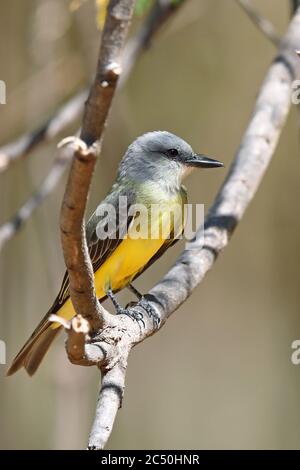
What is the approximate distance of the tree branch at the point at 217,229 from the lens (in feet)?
6.73

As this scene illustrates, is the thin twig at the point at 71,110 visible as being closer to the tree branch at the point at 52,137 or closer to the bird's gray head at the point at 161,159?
the tree branch at the point at 52,137

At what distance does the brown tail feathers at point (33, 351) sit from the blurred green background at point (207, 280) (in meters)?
2.07

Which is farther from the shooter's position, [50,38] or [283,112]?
[50,38]

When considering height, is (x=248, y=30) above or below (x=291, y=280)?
above

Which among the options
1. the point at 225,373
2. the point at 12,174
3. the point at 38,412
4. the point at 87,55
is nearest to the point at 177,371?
the point at 225,373

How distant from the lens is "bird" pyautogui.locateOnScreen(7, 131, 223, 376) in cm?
296

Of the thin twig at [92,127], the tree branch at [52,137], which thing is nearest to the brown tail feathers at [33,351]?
Answer: the tree branch at [52,137]

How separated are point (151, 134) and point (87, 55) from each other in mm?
1125

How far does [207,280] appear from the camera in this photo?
18.2ft

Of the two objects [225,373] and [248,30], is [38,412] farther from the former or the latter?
[248,30]

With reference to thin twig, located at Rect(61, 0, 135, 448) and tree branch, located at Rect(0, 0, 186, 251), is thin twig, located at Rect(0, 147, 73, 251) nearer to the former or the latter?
tree branch, located at Rect(0, 0, 186, 251)

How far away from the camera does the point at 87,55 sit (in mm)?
4273

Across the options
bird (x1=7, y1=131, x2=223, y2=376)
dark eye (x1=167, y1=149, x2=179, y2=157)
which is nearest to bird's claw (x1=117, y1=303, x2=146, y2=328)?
bird (x1=7, y1=131, x2=223, y2=376)

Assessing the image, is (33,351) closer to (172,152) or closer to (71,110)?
(172,152)
